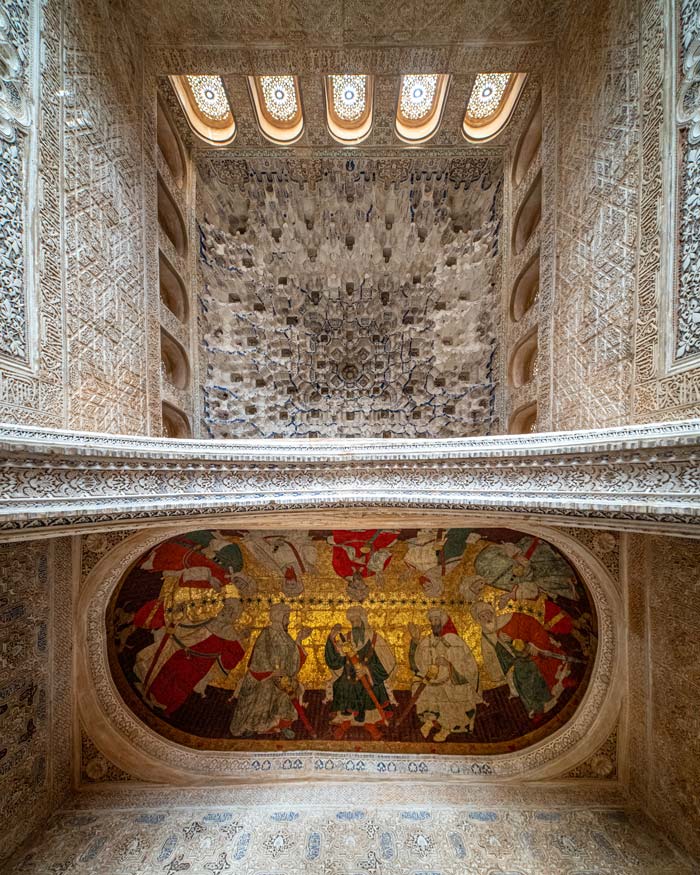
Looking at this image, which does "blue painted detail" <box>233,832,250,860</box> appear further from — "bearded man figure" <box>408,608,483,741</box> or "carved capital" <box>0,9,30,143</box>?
"carved capital" <box>0,9,30,143</box>

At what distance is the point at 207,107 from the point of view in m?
5.63

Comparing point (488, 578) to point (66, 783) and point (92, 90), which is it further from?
point (92, 90)

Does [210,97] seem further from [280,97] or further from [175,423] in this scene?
[175,423]

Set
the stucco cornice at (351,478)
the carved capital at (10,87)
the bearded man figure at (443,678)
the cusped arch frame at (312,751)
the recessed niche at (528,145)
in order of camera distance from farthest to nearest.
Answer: the recessed niche at (528,145)
the bearded man figure at (443,678)
the cusped arch frame at (312,751)
the carved capital at (10,87)
the stucco cornice at (351,478)

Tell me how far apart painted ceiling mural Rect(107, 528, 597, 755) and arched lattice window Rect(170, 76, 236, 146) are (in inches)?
258

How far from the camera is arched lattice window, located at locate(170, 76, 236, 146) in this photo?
17.6 feet

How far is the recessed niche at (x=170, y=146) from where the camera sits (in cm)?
514

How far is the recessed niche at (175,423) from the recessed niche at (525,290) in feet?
19.3

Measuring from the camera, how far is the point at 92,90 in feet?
12.1

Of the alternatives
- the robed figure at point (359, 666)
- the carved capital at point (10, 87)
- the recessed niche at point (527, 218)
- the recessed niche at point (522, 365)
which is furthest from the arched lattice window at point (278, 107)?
the robed figure at point (359, 666)

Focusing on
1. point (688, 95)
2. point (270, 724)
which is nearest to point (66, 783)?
point (270, 724)

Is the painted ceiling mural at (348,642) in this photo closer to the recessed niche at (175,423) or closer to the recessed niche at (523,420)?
the recessed niche at (175,423)

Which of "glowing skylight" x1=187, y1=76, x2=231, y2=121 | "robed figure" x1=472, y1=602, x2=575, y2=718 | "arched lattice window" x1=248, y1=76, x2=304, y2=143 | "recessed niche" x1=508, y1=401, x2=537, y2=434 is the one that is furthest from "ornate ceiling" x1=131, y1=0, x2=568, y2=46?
"robed figure" x1=472, y1=602, x2=575, y2=718

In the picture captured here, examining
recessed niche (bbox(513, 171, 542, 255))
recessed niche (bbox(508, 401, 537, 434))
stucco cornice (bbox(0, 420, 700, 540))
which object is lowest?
stucco cornice (bbox(0, 420, 700, 540))
